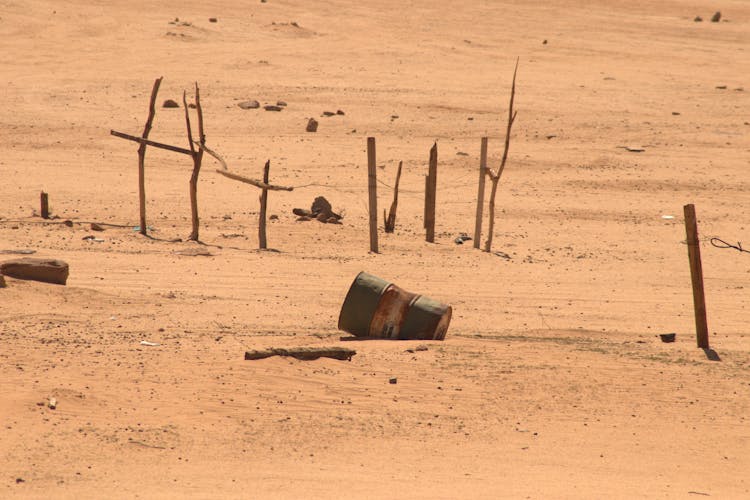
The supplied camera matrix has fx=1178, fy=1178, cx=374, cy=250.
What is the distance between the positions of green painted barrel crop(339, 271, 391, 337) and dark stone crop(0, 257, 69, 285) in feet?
9.29

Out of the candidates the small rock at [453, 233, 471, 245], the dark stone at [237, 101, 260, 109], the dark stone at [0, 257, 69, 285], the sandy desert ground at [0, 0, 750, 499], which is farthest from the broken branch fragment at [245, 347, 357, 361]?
the dark stone at [237, 101, 260, 109]

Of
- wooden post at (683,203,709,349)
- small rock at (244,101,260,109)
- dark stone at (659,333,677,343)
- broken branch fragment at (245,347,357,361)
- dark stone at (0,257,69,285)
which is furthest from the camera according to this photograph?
small rock at (244,101,260,109)

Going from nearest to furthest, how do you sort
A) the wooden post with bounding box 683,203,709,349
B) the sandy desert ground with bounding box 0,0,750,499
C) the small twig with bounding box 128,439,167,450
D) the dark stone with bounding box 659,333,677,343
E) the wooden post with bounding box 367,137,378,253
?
1. the small twig with bounding box 128,439,167,450
2. the sandy desert ground with bounding box 0,0,750,499
3. the wooden post with bounding box 683,203,709,349
4. the dark stone with bounding box 659,333,677,343
5. the wooden post with bounding box 367,137,378,253

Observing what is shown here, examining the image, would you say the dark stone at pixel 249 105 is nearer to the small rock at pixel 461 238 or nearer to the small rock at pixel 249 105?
the small rock at pixel 249 105

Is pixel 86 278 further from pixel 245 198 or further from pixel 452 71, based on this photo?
pixel 452 71

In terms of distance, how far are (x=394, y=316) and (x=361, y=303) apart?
313 millimetres

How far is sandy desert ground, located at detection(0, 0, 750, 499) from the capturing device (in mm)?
7336

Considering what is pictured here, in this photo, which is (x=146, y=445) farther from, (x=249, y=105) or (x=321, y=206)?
(x=249, y=105)

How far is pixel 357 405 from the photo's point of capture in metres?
8.12

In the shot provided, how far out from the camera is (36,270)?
420 inches

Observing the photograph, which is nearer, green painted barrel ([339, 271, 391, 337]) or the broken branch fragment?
the broken branch fragment

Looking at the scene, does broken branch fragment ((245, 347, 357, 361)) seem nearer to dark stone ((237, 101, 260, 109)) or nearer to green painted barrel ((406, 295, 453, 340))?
green painted barrel ((406, 295, 453, 340))

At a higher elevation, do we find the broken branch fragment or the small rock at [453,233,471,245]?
the broken branch fragment

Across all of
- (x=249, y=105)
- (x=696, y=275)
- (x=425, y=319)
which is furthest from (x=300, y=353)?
(x=249, y=105)
